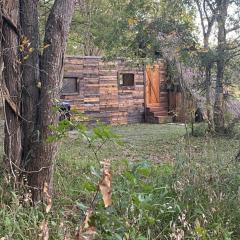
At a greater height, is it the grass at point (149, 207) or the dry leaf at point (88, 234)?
the dry leaf at point (88, 234)

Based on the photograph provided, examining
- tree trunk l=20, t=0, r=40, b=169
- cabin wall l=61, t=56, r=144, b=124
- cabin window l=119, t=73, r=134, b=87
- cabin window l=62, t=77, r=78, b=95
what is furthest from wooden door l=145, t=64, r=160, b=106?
tree trunk l=20, t=0, r=40, b=169

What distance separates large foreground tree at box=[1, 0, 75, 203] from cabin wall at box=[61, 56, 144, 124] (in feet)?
33.6

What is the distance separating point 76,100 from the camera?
14.5 m

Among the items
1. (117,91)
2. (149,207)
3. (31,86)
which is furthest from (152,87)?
(149,207)

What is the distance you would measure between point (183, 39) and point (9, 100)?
6955 mm

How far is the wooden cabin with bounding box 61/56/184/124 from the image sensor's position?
1452 centimetres

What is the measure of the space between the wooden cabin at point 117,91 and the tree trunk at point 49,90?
32.9ft

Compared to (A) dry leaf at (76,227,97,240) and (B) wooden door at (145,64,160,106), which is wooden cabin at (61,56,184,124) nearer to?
(B) wooden door at (145,64,160,106)

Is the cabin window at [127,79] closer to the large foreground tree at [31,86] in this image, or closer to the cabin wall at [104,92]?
the cabin wall at [104,92]

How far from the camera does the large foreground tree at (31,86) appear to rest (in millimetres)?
3514

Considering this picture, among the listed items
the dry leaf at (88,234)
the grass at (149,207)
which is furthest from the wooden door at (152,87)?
the dry leaf at (88,234)

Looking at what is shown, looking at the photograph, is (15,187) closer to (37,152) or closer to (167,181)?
(37,152)

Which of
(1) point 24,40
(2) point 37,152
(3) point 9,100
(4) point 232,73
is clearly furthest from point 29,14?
(4) point 232,73

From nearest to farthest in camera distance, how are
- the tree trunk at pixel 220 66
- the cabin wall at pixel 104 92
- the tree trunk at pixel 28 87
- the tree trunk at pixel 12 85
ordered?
the tree trunk at pixel 12 85 → the tree trunk at pixel 28 87 → the tree trunk at pixel 220 66 → the cabin wall at pixel 104 92
